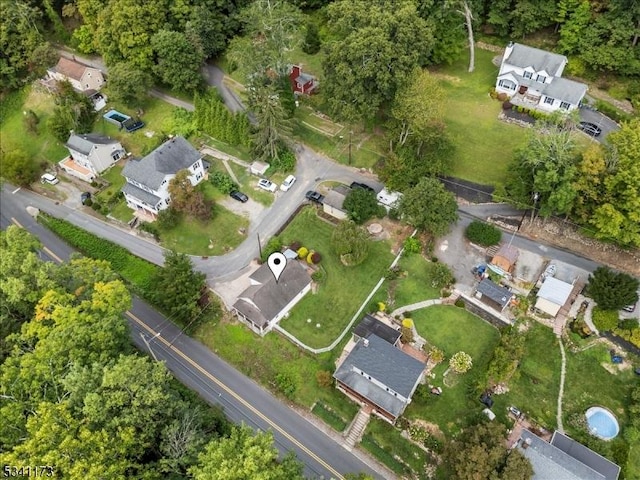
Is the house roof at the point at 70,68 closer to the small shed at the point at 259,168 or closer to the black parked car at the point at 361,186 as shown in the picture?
the small shed at the point at 259,168

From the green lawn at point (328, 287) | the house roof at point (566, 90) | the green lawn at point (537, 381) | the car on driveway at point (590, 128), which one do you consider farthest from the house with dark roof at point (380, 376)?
the house roof at point (566, 90)

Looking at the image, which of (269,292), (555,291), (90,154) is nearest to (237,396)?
(269,292)

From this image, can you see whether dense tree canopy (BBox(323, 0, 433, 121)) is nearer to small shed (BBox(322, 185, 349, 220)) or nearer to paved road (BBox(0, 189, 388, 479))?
small shed (BBox(322, 185, 349, 220))

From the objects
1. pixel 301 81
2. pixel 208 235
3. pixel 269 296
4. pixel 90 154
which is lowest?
pixel 269 296

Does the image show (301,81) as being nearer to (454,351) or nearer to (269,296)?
(269,296)

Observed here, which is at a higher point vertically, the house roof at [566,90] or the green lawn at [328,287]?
the house roof at [566,90]

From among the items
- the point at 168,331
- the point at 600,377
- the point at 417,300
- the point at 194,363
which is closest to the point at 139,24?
the point at 168,331

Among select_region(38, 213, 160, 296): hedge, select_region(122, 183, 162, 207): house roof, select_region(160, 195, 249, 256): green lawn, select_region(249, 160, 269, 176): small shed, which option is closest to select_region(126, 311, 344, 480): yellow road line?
select_region(38, 213, 160, 296): hedge
